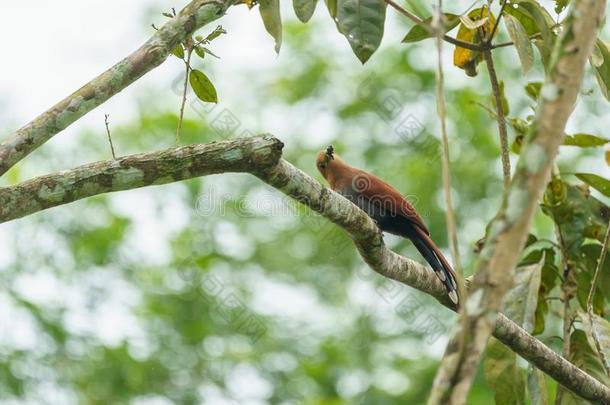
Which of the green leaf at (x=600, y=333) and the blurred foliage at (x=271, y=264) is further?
the blurred foliage at (x=271, y=264)

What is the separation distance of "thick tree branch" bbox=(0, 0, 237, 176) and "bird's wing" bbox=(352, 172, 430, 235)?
2.01 m

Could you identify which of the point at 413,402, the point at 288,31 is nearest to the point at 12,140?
the point at 413,402

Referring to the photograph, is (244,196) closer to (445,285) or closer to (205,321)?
(205,321)

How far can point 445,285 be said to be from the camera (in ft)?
14.1

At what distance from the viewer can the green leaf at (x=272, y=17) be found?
382 cm

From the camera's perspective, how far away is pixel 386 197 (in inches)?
205

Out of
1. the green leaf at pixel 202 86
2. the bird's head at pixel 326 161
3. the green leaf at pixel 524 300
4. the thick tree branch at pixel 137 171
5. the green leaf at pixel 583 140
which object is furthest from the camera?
the bird's head at pixel 326 161

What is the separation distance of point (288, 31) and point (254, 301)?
12.1 feet

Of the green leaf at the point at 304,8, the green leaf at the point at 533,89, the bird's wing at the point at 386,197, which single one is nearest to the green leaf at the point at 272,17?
the green leaf at the point at 304,8

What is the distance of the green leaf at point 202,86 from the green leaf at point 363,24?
674 mm

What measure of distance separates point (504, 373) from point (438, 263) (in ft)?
2.05

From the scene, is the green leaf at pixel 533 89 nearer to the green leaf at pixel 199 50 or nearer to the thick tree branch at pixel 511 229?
the green leaf at pixel 199 50

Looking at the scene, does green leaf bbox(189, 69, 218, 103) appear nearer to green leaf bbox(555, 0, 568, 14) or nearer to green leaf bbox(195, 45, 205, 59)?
green leaf bbox(195, 45, 205, 59)

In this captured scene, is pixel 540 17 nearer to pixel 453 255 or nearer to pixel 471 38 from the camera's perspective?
pixel 471 38
